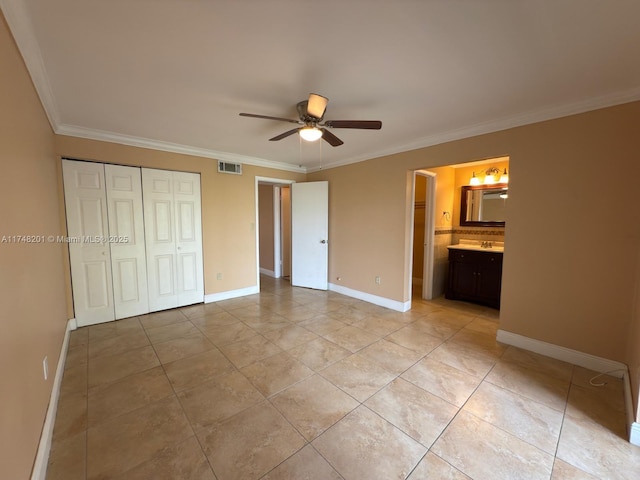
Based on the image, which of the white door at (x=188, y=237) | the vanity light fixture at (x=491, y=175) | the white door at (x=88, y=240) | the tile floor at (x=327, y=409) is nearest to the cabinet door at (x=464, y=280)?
the tile floor at (x=327, y=409)

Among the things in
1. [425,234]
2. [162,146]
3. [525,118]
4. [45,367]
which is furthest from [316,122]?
[425,234]

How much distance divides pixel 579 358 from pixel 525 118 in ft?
7.74

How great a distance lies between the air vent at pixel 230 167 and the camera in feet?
13.2

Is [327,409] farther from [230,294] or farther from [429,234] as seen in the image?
[429,234]

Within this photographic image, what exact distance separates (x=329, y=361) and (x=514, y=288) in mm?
2128

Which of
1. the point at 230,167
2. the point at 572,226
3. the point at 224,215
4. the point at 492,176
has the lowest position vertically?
the point at 572,226

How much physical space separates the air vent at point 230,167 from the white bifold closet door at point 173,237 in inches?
15.6

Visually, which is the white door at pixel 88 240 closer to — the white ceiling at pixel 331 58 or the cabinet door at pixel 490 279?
the white ceiling at pixel 331 58

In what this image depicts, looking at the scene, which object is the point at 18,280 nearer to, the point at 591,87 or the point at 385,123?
the point at 385,123

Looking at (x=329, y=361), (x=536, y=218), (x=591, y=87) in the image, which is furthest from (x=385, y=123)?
(x=329, y=361)

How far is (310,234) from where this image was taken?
485 centimetres

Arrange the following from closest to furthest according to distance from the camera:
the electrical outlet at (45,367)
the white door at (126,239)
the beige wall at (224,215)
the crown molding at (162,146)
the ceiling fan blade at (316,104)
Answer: the electrical outlet at (45,367), the ceiling fan blade at (316,104), the crown molding at (162,146), the white door at (126,239), the beige wall at (224,215)

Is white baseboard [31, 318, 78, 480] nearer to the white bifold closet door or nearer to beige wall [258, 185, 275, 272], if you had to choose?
the white bifold closet door

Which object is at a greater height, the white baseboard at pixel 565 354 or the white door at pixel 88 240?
the white door at pixel 88 240
